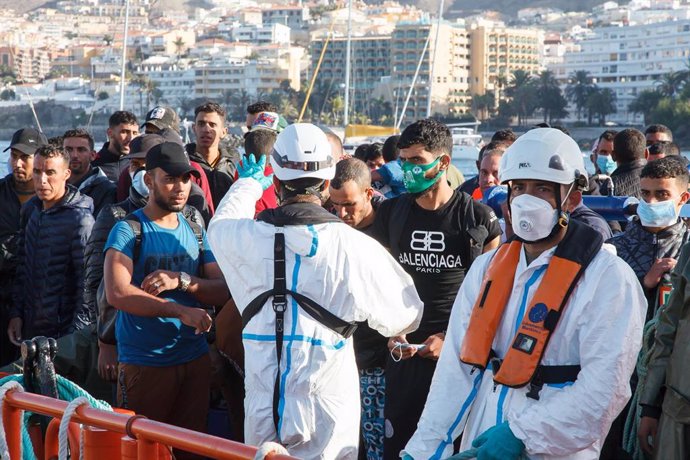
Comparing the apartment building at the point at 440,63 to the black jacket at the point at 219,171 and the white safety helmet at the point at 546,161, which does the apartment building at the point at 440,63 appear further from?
the white safety helmet at the point at 546,161

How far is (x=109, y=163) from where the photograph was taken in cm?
834

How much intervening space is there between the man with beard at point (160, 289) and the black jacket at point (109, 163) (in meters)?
3.12

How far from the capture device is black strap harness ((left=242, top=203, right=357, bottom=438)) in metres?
3.86

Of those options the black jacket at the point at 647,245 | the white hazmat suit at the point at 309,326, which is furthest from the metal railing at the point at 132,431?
the black jacket at the point at 647,245

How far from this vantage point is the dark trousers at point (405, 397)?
490 cm

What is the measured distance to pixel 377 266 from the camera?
400 cm

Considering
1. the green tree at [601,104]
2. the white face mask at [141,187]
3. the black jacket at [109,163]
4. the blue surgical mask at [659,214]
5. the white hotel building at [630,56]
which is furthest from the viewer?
the white hotel building at [630,56]

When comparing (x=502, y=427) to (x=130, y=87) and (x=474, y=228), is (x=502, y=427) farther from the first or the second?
(x=130, y=87)

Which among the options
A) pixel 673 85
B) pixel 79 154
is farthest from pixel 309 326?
pixel 673 85

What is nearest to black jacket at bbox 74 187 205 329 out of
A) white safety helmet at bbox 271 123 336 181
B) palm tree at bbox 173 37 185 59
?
white safety helmet at bbox 271 123 336 181

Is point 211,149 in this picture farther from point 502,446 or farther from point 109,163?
point 502,446

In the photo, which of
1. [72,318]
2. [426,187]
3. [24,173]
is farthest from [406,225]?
[24,173]

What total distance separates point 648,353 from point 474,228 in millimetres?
1048

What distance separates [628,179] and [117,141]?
12.9ft
